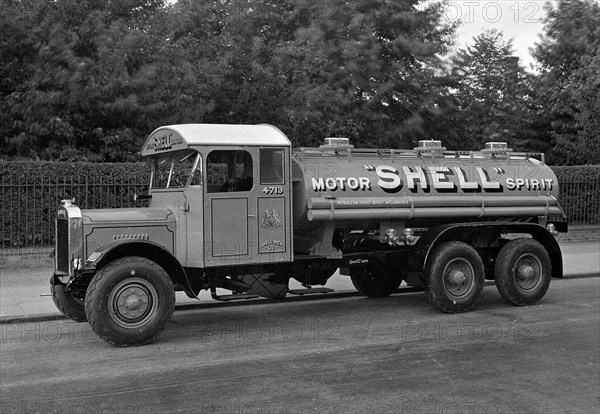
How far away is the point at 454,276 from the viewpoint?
10484 mm

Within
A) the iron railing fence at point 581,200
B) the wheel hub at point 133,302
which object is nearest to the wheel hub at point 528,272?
the wheel hub at point 133,302

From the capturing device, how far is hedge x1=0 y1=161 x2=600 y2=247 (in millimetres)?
14141

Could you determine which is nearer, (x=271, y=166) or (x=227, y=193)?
(x=227, y=193)

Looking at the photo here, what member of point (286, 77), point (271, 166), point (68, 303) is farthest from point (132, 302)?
point (286, 77)

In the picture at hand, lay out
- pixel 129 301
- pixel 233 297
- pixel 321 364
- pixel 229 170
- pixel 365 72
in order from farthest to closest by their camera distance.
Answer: pixel 365 72 → pixel 229 170 → pixel 233 297 → pixel 129 301 → pixel 321 364

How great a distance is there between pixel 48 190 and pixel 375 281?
714cm

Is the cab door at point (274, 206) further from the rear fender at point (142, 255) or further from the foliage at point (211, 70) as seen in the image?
the foliage at point (211, 70)

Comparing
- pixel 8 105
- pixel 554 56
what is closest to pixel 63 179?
pixel 8 105

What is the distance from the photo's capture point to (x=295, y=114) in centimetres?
1861

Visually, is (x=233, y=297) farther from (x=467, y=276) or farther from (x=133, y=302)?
(x=467, y=276)

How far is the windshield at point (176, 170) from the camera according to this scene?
8891 mm

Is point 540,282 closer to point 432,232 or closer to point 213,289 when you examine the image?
point 432,232

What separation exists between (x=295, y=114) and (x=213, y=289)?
9.99 metres

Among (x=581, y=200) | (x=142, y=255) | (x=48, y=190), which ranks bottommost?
(x=142, y=255)
